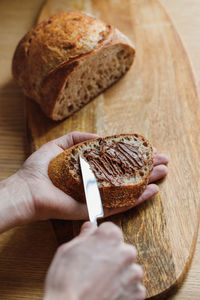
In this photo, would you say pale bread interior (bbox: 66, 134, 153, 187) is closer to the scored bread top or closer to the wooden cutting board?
the wooden cutting board

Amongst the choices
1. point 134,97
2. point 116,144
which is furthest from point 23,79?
point 116,144

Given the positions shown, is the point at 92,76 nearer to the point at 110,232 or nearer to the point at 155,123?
the point at 155,123

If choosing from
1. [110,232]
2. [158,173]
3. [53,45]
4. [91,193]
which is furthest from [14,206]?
[53,45]

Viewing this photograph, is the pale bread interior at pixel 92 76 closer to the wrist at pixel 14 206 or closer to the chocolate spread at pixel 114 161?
the chocolate spread at pixel 114 161

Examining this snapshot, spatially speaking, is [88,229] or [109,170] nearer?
[88,229]

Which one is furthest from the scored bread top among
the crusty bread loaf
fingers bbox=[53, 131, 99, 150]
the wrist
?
the wrist

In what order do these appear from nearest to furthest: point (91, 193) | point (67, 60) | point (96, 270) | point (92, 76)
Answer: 1. point (96, 270)
2. point (91, 193)
3. point (67, 60)
4. point (92, 76)

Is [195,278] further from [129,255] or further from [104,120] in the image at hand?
[104,120]
